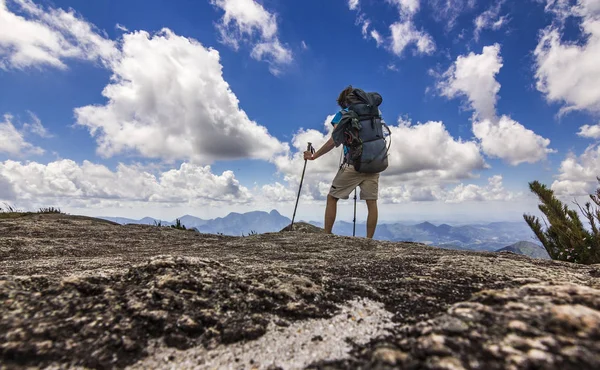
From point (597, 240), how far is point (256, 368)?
424 inches

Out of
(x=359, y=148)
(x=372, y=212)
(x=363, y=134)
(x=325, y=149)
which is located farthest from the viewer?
(x=325, y=149)

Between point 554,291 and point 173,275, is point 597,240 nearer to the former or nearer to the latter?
point 554,291

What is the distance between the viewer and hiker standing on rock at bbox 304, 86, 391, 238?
309 inches

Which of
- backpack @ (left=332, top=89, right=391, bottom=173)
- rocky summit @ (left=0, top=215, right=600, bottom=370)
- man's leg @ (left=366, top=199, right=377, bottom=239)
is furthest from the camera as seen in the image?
man's leg @ (left=366, top=199, right=377, bottom=239)

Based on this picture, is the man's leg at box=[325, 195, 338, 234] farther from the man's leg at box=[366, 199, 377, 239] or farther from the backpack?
the backpack

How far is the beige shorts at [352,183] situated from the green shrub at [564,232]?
588 cm

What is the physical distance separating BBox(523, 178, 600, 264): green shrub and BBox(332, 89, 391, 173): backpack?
594 centimetres

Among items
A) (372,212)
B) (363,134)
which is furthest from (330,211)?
(363,134)

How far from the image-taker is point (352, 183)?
27.1ft

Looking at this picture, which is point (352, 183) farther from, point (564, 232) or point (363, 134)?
point (564, 232)

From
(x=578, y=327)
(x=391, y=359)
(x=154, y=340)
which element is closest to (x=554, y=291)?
(x=578, y=327)

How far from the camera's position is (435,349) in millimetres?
1312

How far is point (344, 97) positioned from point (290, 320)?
295 inches

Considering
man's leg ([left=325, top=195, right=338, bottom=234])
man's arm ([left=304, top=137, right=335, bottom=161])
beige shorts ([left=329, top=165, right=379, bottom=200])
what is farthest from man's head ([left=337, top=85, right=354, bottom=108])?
man's leg ([left=325, top=195, right=338, bottom=234])
